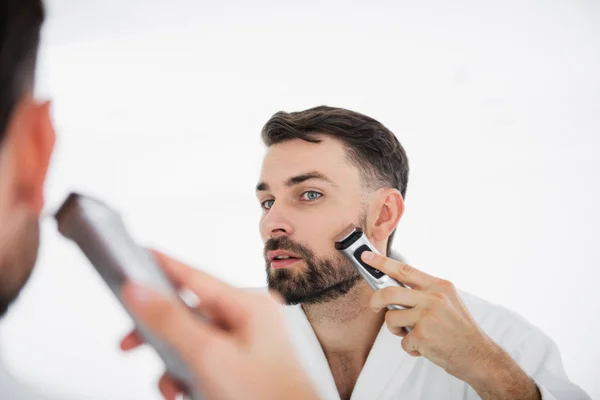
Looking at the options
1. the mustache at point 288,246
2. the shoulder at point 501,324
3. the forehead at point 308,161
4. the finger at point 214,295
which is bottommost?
the shoulder at point 501,324

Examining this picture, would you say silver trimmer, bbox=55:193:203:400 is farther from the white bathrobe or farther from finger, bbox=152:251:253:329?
the white bathrobe

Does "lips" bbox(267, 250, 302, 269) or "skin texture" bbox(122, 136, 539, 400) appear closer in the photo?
"skin texture" bbox(122, 136, 539, 400)

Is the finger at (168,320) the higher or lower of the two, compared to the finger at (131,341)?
higher

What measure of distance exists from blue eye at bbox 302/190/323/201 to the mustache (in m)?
0.07

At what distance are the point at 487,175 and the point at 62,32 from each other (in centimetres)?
84

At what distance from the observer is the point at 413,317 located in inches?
25.6

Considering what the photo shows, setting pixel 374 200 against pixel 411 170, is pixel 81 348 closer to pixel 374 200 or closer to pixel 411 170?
pixel 374 200

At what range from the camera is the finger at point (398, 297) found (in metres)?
0.65

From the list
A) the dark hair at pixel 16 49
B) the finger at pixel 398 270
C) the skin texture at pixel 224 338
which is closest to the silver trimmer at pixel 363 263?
the finger at pixel 398 270

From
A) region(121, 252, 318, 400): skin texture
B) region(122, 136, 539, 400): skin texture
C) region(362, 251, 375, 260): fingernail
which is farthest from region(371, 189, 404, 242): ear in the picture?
region(121, 252, 318, 400): skin texture

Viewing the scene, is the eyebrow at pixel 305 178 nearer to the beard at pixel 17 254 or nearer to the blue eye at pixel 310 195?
the blue eye at pixel 310 195

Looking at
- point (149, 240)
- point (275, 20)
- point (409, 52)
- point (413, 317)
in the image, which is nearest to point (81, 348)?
point (149, 240)

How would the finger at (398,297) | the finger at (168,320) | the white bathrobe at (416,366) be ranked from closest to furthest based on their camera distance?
the finger at (168,320)
the finger at (398,297)
the white bathrobe at (416,366)

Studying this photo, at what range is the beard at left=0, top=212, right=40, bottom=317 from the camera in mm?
268
